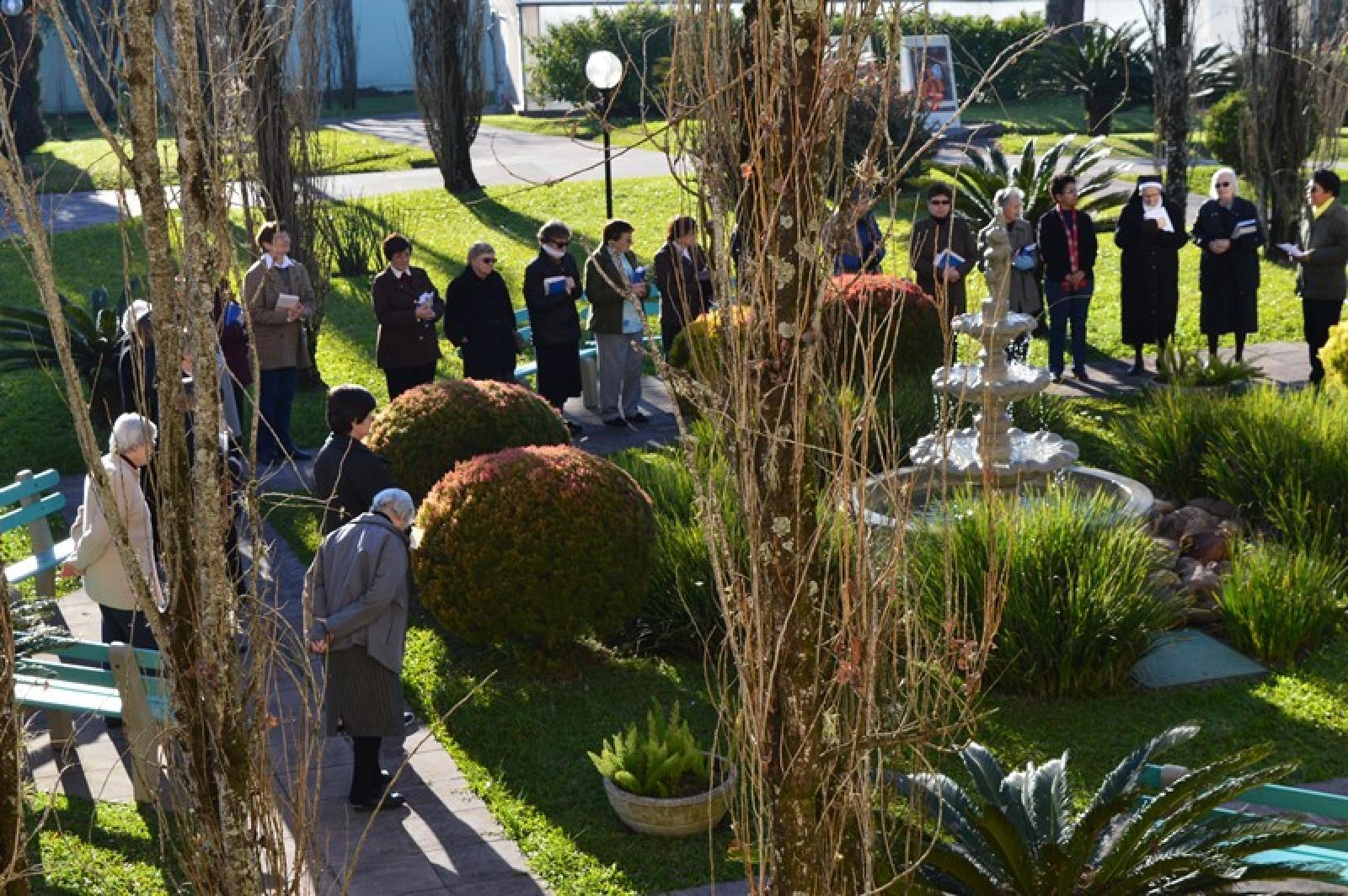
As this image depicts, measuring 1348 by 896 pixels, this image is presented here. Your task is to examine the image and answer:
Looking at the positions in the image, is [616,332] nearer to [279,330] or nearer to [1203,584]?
[279,330]

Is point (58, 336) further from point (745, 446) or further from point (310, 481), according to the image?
point (310, 481)

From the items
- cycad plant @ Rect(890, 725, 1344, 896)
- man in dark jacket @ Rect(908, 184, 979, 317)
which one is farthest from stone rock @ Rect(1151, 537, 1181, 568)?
cycad plant @ Rect(890, 725, 1344, 896)

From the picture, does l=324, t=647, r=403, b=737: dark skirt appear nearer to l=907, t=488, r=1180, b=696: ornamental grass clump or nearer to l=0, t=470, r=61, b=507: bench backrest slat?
l=907, t=488, r=1180, b=696: ornamental grass clump

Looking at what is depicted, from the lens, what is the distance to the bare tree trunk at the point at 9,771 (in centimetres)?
448

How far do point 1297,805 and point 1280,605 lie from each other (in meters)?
3.34

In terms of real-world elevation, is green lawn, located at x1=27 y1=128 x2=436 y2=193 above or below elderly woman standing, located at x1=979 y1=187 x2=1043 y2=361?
above

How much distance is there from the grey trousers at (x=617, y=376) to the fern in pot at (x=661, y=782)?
6.50m

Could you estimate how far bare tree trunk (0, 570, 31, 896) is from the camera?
14.7 feet

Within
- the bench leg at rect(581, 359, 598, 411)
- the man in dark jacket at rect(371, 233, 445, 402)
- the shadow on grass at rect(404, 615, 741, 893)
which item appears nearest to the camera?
the shadow on grass at rect(404, 615, 741, 893)

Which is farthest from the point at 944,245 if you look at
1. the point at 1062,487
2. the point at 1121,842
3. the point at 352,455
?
the point at 1121,842

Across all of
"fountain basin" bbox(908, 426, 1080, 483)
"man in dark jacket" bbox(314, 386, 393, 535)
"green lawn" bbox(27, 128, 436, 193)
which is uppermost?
"green lawn" bbox(27, 128, 436, 193)

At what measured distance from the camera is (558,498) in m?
9.10

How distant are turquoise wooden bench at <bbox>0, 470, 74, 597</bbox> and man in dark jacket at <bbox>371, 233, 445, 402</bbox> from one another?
3.13 m

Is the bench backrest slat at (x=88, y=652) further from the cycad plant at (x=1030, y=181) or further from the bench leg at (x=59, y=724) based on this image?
the cycad plant at (x=1030, y=181)
